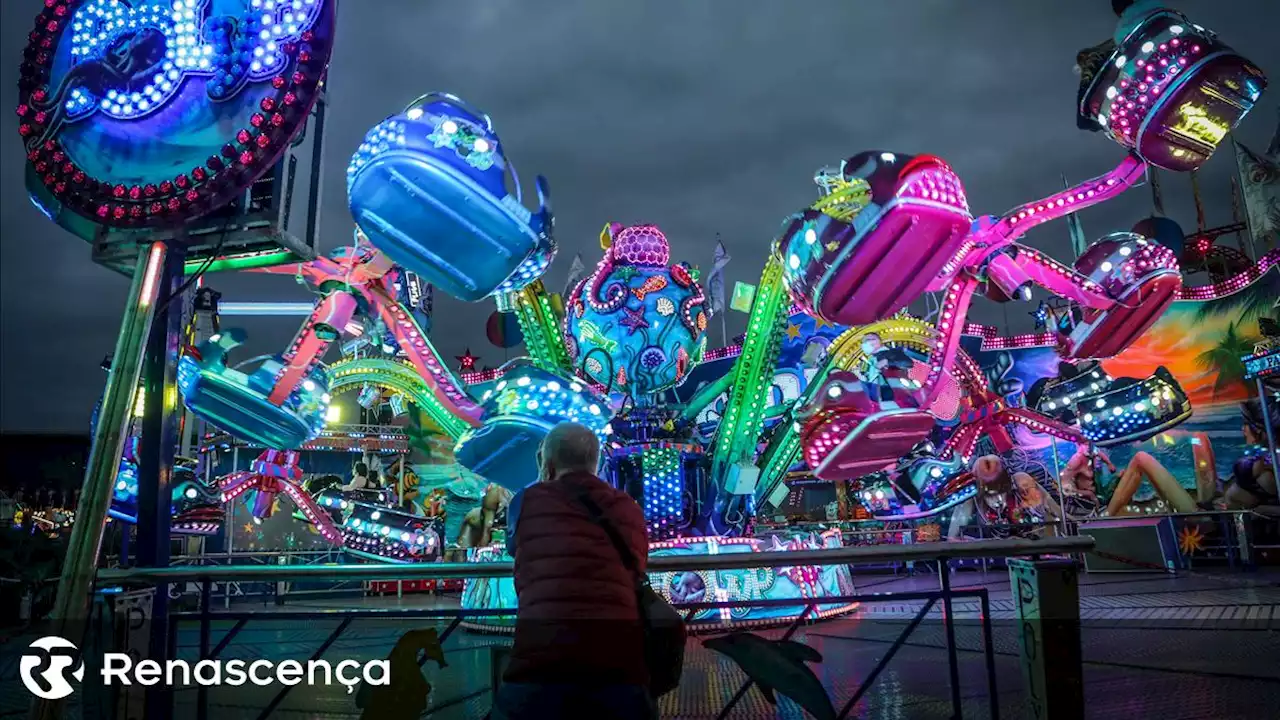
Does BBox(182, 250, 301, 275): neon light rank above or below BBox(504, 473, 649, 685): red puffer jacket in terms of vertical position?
above

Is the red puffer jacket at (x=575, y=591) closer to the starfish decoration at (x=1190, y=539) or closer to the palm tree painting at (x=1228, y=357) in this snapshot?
the starfish decoration at (x=1190, y=539)

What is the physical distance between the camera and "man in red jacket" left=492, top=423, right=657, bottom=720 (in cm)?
222

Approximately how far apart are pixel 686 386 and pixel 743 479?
44.9ft

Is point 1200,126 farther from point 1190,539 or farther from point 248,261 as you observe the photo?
point 1190,539

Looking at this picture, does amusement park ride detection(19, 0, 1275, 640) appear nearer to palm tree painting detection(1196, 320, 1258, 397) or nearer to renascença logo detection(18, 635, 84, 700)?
renascença logo detection(18, 635, 84, 700)

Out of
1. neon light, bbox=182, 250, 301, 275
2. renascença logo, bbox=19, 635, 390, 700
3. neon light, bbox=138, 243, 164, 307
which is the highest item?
neon light, bbox=182, 250, 301, 275

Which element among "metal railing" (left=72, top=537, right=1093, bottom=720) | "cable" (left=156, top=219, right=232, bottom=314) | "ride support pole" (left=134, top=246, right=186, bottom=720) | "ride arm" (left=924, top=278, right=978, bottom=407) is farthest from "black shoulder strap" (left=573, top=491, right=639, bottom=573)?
"ride arm" (left=924, top=278, right=978, bottom=407)

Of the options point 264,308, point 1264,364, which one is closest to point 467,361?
point 264,308

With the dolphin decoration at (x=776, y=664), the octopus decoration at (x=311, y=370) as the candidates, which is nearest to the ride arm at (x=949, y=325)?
the octopus decoration at (x=311, y=370)

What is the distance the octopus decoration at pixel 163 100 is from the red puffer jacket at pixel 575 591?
320 centimetres

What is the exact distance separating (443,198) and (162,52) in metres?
1.82

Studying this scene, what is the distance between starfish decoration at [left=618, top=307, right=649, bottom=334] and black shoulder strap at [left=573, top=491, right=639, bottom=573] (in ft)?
19.9

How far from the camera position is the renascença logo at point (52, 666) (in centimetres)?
337

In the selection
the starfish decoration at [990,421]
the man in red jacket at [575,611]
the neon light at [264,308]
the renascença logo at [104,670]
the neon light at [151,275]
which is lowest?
the renascença logo at [104,670]
